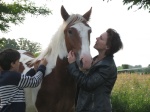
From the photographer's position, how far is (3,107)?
13.8ft

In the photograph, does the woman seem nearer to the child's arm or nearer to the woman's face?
the woman's face

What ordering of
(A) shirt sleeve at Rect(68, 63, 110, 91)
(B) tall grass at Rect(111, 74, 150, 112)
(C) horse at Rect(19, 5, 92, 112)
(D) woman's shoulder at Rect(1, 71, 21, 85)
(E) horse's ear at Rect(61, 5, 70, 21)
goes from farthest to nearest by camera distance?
1. (B) tall grass at Rect(111, 74, 150, 112)
2. (E) horse's ear at Rect(61, 5, 70, 21)
3. (C) horse at Rect(19, 5, 92, 112)
4. (D) woman's shoulder at Rect(1, 71, 21, 85)
5. (A) shirt sleeve at Rect(68, 63, 110, 91)

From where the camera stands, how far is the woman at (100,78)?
377cm

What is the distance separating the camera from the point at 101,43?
400 cm

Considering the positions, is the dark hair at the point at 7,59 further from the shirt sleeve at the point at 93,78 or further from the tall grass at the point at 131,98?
the tall grass at the point at 131,98

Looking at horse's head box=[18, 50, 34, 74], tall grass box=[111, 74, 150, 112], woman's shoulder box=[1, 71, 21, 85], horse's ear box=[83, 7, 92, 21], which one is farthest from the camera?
tall grass box=[111, 74, 150, 112]

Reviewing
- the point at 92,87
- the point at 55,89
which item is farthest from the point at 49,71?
the point at 92,87

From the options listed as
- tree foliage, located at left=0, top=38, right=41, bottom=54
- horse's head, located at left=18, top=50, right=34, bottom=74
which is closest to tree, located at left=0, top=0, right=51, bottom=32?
tree foliage, located at left=0, top=38, right=41, bottom=54

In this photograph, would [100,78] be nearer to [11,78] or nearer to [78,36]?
[78,36]

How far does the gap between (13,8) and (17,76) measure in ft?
27.8

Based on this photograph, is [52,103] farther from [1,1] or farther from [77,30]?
[1,1]

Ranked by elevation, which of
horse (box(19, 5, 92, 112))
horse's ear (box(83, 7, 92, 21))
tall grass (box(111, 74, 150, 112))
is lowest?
tall grass (box(111, 74, 150, 112))

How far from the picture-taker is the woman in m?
3.77

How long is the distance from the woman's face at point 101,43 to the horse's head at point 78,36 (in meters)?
0.19
